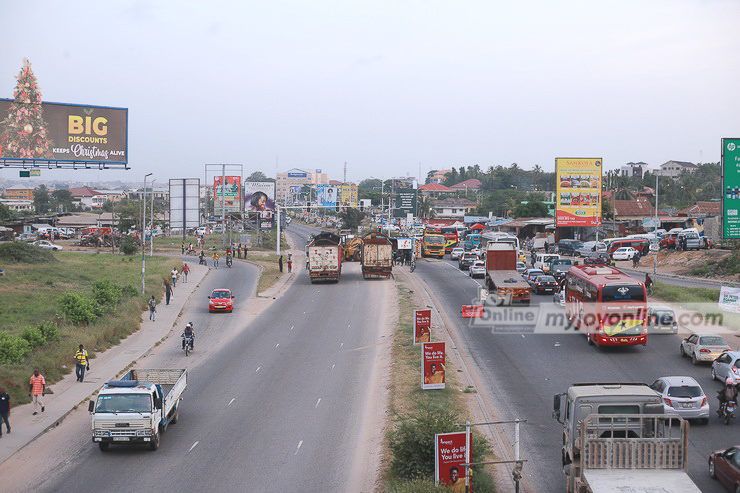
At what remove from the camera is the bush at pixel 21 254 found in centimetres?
6425

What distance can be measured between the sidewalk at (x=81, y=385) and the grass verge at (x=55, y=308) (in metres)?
0.62

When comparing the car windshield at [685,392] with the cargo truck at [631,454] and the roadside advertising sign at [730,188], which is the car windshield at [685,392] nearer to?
the cargo truck at [631,454]

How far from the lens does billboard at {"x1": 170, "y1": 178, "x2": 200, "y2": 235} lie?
82.2 metres

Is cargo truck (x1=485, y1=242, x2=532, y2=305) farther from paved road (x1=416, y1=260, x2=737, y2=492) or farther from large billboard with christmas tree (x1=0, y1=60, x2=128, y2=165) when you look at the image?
large billboard with christmas tree (x1=0, y1=60, x2=128, y2=165)

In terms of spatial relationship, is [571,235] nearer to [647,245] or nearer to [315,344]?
[647,245]

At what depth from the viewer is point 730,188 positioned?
→ 110 feet

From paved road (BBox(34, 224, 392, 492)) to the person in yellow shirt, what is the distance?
216 cm

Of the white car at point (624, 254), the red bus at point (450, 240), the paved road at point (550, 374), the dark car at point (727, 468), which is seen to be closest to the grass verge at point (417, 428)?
the paved road at point (550, 374)

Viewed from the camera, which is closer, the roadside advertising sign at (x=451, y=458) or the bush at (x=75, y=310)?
the roadside advertising sign at (x=451, y=458)

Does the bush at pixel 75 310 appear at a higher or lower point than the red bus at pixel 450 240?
lower

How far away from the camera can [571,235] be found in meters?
94.7

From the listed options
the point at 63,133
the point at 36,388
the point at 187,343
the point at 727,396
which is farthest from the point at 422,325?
the point at 63,133

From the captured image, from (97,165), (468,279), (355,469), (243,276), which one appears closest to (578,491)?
(355,469)

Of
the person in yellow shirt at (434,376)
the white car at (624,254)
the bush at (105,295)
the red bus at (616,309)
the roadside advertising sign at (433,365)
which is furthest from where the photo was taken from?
the white car at (624,254)
